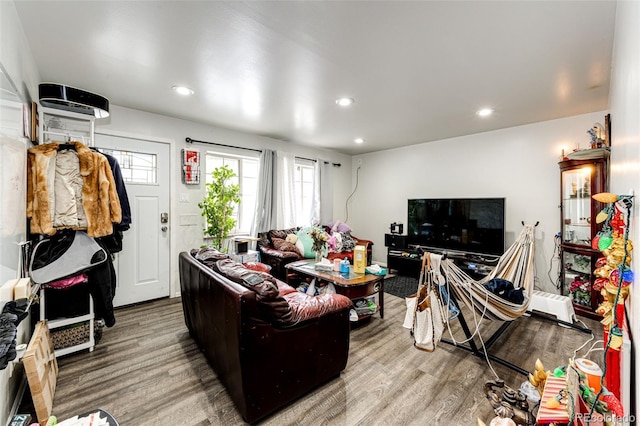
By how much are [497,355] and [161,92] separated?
392 cm

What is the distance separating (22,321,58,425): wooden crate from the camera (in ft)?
4.89

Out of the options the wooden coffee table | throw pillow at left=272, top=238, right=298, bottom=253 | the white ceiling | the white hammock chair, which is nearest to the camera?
the white ceiling

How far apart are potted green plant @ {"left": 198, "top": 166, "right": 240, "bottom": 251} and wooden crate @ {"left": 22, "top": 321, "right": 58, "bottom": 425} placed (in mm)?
1955

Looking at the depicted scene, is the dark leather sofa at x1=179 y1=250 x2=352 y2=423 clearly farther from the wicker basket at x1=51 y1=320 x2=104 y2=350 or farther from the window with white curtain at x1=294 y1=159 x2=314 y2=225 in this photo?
the window with white curtain at x1=294 y1=159 x2=314 y2=225

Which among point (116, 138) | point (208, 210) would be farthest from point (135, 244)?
point (116, 138)

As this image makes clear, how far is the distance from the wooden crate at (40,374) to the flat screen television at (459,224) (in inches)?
174

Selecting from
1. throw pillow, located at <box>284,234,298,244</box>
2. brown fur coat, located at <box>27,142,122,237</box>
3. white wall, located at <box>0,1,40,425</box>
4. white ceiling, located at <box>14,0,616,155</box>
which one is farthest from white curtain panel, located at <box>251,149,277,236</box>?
white wall, located at <box>0,1,40,425</box>

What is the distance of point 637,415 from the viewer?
0.72 metres

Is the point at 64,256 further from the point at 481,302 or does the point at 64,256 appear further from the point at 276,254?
the point at 481,302

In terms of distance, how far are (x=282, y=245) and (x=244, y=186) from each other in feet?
3.90

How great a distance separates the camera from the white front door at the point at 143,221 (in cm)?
315

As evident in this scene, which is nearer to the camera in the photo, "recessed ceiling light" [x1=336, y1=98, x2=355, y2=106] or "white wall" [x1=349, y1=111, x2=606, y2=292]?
"recessed ceiling light" [x1=336, y1=98, x2=355, y2=106]

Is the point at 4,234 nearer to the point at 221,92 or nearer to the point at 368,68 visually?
the point at 221,92

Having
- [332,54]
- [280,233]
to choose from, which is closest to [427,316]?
[332,54]
